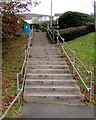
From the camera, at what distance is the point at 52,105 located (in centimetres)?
518

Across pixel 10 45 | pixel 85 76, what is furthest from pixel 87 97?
pixel 10 45

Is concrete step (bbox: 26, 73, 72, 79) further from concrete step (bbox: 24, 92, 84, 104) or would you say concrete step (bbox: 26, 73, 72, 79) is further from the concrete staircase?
concrete step (bbox: 24, 92, 84, 104)

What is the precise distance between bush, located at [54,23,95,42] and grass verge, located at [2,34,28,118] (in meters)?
3.59

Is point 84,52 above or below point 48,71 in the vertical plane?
above

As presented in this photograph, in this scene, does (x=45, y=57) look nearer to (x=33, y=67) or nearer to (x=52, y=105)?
(x=33, y=67)

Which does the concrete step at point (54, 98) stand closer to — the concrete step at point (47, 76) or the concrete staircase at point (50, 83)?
the concrete staircase at point (50, 83)

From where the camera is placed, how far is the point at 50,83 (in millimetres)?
6371

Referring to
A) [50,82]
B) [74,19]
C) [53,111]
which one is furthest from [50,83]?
[74,19]

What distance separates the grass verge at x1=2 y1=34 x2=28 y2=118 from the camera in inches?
201

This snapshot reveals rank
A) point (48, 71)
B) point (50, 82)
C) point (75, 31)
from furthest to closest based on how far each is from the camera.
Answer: point (75, 31) → point (48, 71) → point (50, 82)

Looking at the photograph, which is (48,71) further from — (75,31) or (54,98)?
(75,31)

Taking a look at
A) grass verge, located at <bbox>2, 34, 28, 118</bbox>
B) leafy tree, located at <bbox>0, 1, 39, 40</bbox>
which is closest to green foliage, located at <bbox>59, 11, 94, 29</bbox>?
grass verge, located at <bbox>2, 34, 28, 118</bbox>

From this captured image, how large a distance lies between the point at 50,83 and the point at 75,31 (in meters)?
7.88

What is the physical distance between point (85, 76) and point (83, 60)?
1.90 m
